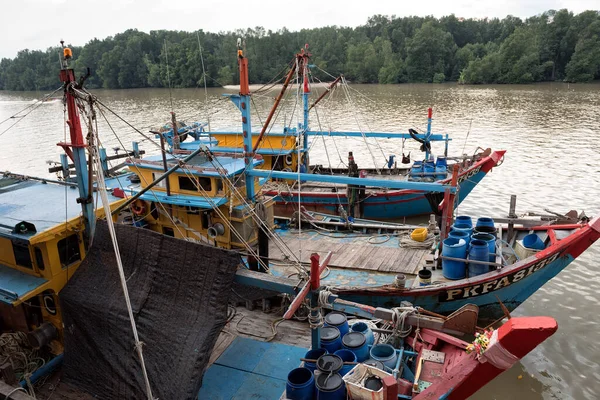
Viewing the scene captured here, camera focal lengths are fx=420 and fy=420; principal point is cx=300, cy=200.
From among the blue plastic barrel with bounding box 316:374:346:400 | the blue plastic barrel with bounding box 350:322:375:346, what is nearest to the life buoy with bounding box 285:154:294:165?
the blue plastic barrel with bounding box 350:322:375:346

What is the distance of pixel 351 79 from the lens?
9644 cm

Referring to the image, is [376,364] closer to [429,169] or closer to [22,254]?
[22,254]

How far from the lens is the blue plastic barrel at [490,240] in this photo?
37.6 ft

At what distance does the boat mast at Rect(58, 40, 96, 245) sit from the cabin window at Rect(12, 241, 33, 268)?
3.89 feet

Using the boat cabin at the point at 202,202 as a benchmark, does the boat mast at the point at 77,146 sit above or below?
above

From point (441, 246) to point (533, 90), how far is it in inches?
2716

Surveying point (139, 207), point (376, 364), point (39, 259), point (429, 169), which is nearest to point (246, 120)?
point (139, 207)

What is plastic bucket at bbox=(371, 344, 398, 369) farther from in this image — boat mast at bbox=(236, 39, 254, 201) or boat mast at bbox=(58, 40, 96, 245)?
boat mast at bbox=(236, 39, 254, 201)

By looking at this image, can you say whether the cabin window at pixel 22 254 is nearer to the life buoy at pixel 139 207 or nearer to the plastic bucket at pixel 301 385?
the life buoy at pixel 139 207

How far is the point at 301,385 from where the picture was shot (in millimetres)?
6809

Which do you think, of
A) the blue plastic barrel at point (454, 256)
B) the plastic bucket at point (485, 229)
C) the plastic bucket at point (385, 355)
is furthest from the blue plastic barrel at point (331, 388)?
the plastic bucket at point (485, 229)

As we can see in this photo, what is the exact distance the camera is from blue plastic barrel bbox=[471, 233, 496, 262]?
1145 centimetres

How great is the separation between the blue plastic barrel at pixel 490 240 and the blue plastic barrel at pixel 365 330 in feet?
14.7

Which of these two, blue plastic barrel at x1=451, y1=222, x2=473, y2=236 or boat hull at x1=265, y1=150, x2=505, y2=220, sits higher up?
blue plastic barrel at x1=451, y1=222, x2=473, y2=236
